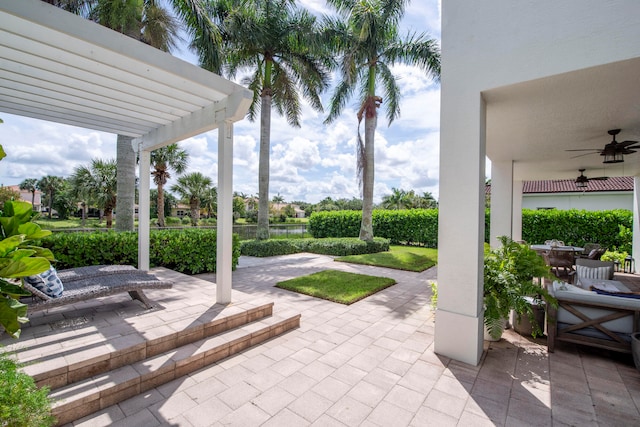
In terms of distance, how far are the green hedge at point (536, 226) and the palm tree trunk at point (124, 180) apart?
12171mm

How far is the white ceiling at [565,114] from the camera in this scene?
10.2 feet

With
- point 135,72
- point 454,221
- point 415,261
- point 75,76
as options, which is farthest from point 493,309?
point 415,261

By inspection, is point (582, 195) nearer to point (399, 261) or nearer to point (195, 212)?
point (399, 261)

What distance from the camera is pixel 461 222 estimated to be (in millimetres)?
3418

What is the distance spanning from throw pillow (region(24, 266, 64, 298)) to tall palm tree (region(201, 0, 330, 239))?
9267mm

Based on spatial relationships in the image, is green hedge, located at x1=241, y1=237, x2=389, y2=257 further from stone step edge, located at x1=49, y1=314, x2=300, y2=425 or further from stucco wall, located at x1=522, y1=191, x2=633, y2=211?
stucco wall, located at x1=522, y1=191, x2=633, y2=211

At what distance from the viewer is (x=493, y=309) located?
3641 millimetres

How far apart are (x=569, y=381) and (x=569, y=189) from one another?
1841cm

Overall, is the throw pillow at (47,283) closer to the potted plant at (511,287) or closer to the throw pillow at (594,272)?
the potted plant at (511,287)

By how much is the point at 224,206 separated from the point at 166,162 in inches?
757

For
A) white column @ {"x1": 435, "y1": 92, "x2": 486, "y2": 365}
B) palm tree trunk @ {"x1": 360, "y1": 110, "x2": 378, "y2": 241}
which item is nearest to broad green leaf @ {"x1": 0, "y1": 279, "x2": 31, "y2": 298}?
white column @ {"x1": 435, "y1": 92, "x2": 486, "y2": 365}

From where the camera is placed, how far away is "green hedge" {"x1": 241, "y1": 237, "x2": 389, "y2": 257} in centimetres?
1190

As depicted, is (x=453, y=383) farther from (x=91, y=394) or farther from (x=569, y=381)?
(x=91, y=394)

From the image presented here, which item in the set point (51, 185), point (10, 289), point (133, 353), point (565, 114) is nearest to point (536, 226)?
point (565, 114)
